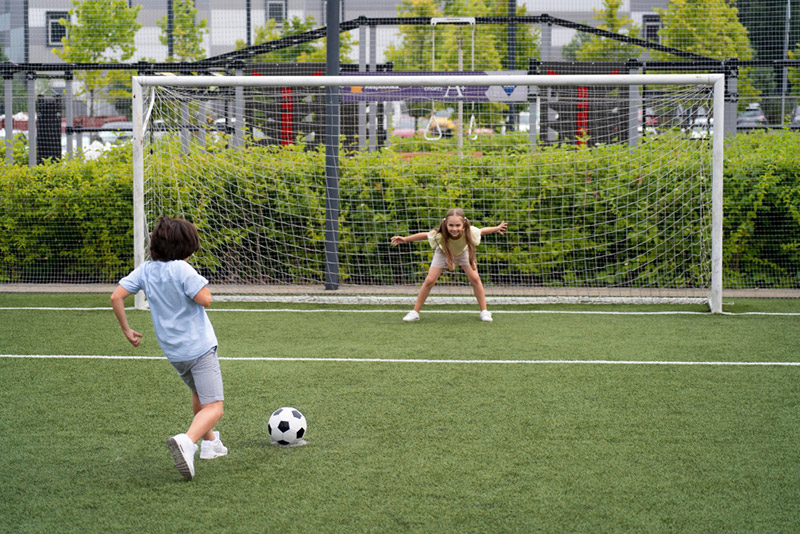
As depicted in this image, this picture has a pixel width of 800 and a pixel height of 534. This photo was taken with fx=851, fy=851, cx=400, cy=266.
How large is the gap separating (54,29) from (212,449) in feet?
63.6

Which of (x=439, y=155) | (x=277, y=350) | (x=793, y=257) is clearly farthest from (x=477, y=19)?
(x=277, y=350)

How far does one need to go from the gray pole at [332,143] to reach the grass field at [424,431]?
220 cm

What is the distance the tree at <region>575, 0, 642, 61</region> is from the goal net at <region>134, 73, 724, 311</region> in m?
5.74

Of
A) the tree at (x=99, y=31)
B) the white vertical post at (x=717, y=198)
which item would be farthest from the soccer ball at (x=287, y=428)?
the tree at (x=99, y=31)

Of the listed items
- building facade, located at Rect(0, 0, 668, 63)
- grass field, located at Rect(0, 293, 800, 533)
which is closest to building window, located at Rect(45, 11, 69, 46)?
building facade, located at Rect(0, 0, 668, 63)

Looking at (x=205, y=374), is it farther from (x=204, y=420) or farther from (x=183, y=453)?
(x=183, y=453)

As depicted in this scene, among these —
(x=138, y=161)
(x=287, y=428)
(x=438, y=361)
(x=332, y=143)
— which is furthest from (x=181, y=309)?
(x=332, y=143)

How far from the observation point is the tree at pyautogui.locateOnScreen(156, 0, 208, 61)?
17531mm

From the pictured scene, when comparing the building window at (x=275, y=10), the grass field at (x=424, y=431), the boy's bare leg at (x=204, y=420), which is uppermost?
the building window at (x=275, y=10)

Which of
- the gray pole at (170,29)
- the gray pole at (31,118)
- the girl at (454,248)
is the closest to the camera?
the girl at (454,248)

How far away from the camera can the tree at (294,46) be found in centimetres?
1680

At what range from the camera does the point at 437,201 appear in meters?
10.3

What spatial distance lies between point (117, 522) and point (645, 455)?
2.41m

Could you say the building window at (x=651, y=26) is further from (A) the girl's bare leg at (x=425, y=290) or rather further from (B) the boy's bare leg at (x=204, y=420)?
(B) the boy's bare leg at (x=204, y=420)
